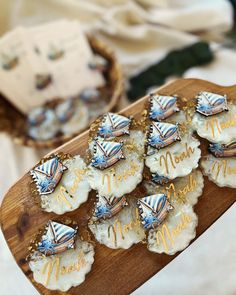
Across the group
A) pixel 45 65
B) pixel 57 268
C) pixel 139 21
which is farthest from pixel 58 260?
pixel 139 21

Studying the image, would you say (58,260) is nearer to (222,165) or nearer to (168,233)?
(168,233)

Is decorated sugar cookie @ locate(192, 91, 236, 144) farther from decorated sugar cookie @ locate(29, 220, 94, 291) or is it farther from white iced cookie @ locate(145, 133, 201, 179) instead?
decorated sugar cookie @ locate(29, 220, 94, 291)

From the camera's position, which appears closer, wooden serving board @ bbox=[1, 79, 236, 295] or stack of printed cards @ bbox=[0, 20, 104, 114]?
wooden serving board @ bbox=[1, 79, 236, 295]

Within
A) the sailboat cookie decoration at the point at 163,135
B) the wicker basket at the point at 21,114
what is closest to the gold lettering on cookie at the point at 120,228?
the sailboat cookie decoration at the point at 163,135

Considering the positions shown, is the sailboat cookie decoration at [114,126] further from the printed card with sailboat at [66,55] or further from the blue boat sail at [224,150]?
the printed card with sailboat at [66,55]

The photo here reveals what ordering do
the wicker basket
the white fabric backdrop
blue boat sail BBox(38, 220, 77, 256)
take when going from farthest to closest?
the white fabric backdrop → the wicker basket → blue boat sail BBox(38, 220, 77, 256)

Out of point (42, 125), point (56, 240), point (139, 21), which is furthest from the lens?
point (139, 21)

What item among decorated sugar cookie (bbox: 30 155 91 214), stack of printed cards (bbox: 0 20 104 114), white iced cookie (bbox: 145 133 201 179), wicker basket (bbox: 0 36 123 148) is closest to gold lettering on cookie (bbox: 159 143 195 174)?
white iced cookie (bbox: 145 133 201 179)
